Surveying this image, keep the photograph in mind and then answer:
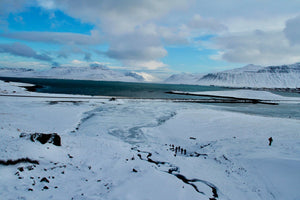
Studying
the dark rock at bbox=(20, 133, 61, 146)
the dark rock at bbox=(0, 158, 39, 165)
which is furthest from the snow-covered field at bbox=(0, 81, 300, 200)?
the dark rock at bbox=(20, 133, 61, 146)

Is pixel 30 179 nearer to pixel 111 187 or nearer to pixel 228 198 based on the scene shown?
pixel 111 187

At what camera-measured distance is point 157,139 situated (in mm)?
17203

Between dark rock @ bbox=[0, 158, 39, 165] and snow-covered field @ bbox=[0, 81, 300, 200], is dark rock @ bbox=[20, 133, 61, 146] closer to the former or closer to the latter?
snow-covered field @ bbox=[0, 81, 300, 200]

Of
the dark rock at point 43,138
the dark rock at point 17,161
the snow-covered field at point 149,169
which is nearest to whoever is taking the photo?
the snow-covered field at point 149,169

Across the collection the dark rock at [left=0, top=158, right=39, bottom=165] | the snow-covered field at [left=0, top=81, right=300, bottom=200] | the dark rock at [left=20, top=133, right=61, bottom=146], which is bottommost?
the snow-covered field at [left=0, top=81, right=300, bottom=200]

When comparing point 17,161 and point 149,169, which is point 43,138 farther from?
point 149,169

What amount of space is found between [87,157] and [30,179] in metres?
3.47

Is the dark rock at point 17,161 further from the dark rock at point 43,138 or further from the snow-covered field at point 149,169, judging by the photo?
the dark rock at point 43,138

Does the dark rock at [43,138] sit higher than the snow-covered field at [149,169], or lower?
higher

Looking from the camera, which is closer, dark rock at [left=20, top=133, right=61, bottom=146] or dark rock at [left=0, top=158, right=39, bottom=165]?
dark rock at [left=0, top=158, right=39, bottom=165]

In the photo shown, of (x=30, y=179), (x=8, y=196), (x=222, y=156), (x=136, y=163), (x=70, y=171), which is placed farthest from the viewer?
(x=222, y=156)

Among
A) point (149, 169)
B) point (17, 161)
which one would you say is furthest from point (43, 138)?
point (149, 169)

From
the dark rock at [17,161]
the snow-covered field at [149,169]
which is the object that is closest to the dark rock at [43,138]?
the snow-covered field at [149,169]

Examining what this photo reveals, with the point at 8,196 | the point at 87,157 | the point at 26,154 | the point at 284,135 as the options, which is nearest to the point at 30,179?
the point at 8,196
